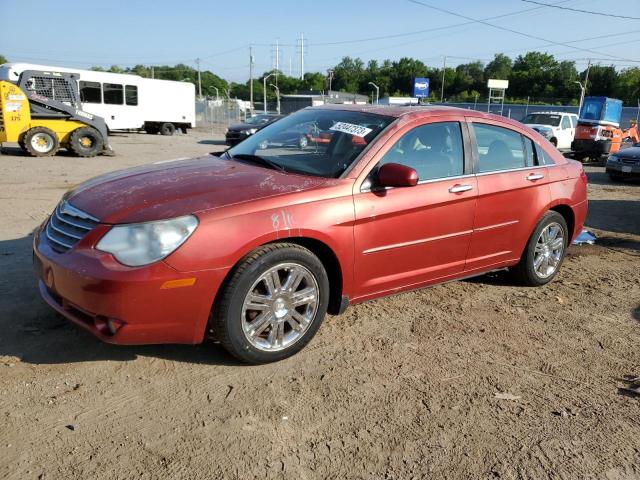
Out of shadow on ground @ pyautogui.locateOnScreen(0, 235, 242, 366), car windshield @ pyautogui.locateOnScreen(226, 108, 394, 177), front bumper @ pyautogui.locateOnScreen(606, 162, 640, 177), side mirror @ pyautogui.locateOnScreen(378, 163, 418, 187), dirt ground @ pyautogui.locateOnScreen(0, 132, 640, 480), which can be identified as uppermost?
car windshield @ pyautogui.locateOnScreen(226, 108, 394, 177)

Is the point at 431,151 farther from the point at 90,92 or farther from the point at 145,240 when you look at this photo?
the point at 90,92

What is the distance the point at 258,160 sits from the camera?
4.11 metres

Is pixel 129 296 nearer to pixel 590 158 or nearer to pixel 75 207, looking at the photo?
pixel 75 207

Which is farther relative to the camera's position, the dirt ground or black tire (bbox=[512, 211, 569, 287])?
black tire (bbox=[512, 211, 569, 287])

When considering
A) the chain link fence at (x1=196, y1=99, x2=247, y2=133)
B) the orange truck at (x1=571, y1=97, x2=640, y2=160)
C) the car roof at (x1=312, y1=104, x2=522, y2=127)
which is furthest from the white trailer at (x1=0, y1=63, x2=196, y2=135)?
the car roof at (x1=312, y1=104, x2=522, y2=127)

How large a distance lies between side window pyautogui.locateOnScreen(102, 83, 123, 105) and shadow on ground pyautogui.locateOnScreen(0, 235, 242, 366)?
23.2 m

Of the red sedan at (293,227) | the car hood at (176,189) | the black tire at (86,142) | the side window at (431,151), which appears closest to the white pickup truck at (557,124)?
the black tire at (86,142)

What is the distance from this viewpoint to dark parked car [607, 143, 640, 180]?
13188 millimetres

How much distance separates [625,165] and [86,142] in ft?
49.3

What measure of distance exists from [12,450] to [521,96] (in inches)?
3771

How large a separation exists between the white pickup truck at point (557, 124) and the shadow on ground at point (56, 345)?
65.2 feet

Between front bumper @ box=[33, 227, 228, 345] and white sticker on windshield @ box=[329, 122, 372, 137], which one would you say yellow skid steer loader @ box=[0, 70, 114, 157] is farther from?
front bumper @ box=[33, 227, 228, 345]

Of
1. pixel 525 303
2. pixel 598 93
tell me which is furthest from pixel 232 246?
pixel 598 93

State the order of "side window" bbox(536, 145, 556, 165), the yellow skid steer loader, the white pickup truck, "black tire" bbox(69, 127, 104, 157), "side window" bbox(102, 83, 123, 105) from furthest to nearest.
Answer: "side window" bbox(102, 83, 123, 105), the white pickup truck, "black tire" bbox(69, 127, 104, 157), the yellow skid steer loader, "side window" bbox(536, 145, 556, 165)
